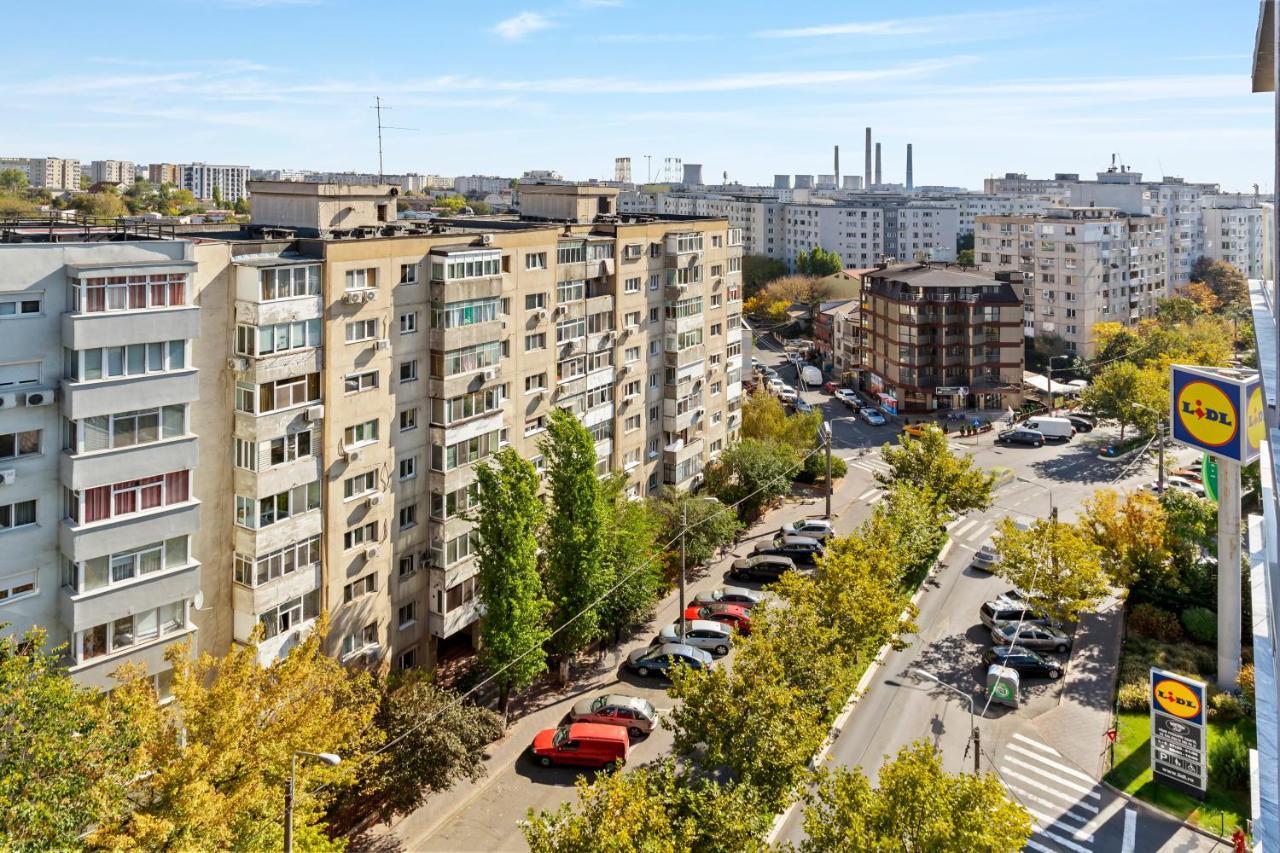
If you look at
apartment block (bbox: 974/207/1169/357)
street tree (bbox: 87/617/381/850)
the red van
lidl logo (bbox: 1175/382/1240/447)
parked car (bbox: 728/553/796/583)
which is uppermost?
apartment block (bbox: 974/207/1169/357)

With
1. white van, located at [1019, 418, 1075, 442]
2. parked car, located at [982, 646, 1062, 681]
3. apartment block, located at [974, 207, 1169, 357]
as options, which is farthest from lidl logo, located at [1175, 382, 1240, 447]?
apartment block, located at [974, 207, 1169, 357]

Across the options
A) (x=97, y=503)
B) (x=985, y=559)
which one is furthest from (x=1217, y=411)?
(x=97, y=503)

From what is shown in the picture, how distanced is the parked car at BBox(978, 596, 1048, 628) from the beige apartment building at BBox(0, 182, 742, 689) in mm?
21155

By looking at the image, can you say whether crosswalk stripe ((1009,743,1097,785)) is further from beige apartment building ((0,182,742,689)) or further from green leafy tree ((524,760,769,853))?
beige apartment building ((0,182,742,689))

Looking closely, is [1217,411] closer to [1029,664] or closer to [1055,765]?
[1029,664]

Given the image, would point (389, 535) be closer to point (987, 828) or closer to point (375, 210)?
point (375, 210)

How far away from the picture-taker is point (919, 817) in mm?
20641

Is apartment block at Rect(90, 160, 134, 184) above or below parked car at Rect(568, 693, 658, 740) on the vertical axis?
above

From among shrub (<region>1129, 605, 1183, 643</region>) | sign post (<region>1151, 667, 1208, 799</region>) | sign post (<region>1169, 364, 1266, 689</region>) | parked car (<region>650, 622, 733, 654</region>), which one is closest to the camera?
sign post (<region>1151, 667, 1208, 799</region>)

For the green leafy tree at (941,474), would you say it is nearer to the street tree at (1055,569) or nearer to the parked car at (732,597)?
the street tree at (1055,569)

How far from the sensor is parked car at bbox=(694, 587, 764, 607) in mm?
45125

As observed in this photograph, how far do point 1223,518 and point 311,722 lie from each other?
33114 mm

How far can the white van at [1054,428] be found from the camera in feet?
250

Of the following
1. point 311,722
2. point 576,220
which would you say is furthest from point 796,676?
point 576,220
